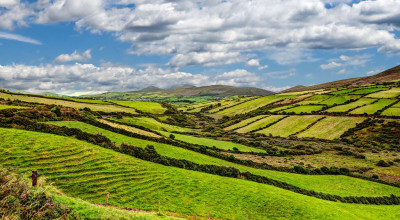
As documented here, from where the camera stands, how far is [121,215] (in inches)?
606

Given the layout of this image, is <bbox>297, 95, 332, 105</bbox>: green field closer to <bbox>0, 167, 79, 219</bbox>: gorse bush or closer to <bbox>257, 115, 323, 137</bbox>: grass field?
<bbox>257, 115, 323, 137</bbox>: grass field

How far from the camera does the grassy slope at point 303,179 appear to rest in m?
37.5

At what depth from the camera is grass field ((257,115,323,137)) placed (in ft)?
350

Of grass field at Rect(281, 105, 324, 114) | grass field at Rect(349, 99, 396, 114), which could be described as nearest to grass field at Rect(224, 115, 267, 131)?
grass field at Rect(281, 105, 324, 114)

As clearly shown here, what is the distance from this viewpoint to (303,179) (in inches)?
1638

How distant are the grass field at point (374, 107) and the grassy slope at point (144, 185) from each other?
318 feet

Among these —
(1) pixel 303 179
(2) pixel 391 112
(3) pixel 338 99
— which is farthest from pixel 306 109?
(1) pixel 303 179

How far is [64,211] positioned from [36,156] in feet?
45.8

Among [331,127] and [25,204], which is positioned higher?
[25,204]

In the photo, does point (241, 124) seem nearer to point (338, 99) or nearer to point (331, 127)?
point (331, 127)

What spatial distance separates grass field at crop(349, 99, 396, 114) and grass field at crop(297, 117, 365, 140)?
34.9ft

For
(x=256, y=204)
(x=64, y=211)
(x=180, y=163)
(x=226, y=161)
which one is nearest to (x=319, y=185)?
(x=226, y=161)

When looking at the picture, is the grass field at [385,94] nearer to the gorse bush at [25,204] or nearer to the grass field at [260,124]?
the grass field at [260,124]

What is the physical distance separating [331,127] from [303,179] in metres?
70.8
